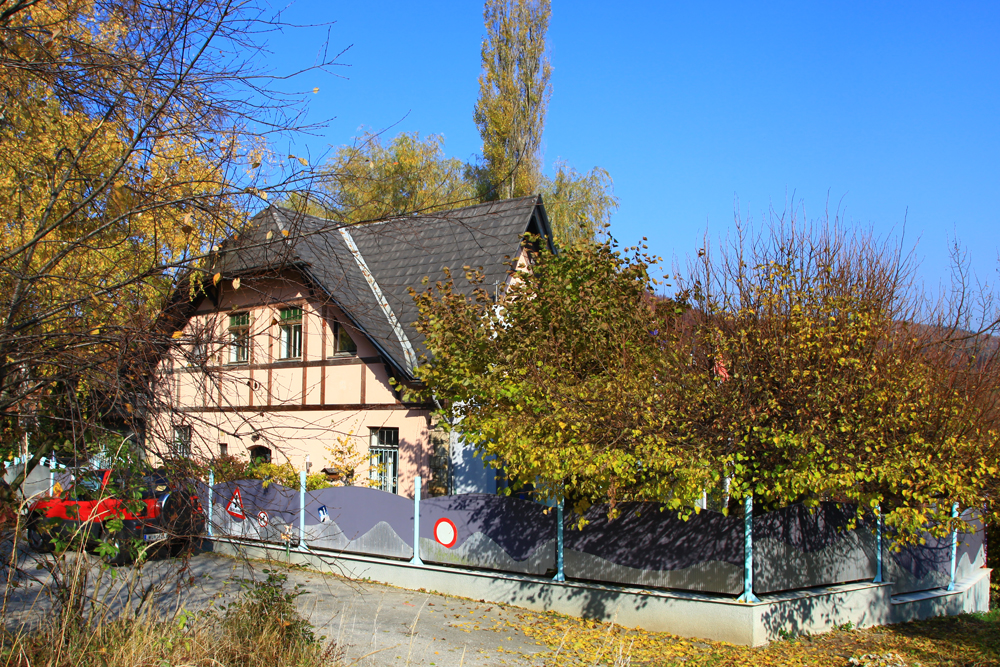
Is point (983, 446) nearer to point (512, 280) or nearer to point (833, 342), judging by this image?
point (833, 342)

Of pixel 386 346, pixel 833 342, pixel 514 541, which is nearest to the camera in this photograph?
pixel 833 342

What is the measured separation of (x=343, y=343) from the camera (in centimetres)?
1681

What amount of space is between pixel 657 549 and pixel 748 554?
3.67ft

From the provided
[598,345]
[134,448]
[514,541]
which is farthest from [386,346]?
[134,448]

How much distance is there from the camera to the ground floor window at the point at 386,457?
51.3ft

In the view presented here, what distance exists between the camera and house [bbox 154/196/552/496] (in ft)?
14.9

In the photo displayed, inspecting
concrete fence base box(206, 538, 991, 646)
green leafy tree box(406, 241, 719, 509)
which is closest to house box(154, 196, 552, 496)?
green leafy tree box(406, 241, 719, 509)

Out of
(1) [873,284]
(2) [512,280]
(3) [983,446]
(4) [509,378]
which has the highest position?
(2) [512,280]

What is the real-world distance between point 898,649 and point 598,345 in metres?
5.04

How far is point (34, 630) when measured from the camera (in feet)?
18.1

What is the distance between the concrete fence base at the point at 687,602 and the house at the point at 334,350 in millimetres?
2195

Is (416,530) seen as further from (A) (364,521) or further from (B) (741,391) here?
(B) (741,391)

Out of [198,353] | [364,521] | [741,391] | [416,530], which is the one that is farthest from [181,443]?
[364,521]

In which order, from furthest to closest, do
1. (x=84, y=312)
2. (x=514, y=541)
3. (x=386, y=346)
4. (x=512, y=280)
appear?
(x=512, y=280) < (x=386, y=346) < (x=514, y=541) < (x=84, y=312)
